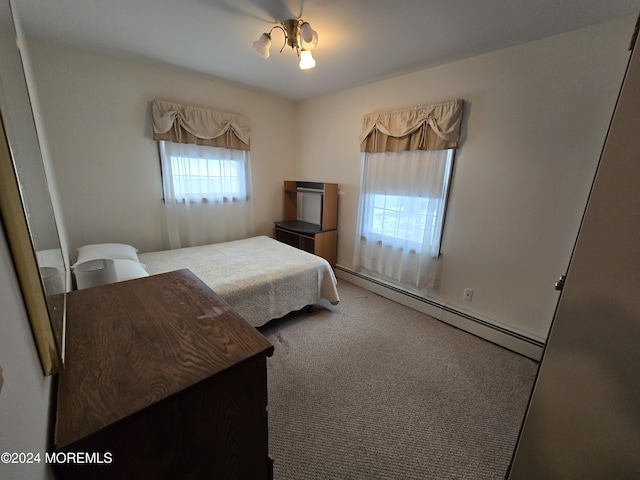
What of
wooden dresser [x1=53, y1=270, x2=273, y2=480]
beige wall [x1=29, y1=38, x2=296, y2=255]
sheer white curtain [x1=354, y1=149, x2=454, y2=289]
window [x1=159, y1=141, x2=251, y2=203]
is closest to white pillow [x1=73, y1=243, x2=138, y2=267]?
beige wall [x1=29, y1=38, x2=296, y2=255]

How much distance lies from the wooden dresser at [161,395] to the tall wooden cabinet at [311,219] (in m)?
2.44

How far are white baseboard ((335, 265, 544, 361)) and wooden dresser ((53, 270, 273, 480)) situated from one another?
220 cm

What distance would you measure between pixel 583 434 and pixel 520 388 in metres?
1.18

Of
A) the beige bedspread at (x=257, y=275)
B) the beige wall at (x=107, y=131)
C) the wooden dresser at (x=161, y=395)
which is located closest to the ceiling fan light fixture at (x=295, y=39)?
the beige wall at (x=107, y=131)

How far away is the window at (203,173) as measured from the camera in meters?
2.73

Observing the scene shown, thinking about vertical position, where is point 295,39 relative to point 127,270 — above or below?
above

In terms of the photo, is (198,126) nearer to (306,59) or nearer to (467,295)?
(306,59)

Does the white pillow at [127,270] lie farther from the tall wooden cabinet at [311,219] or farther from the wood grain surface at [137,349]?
the tall wooden cabinet at [311,219]

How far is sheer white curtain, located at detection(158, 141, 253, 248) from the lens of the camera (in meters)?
2.77

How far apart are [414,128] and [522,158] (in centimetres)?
92

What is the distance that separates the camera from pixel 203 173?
2955mm

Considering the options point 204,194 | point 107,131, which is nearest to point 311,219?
point 204,194

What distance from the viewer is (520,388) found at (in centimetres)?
174

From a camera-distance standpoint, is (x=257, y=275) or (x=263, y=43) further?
(x=257, y=275)
